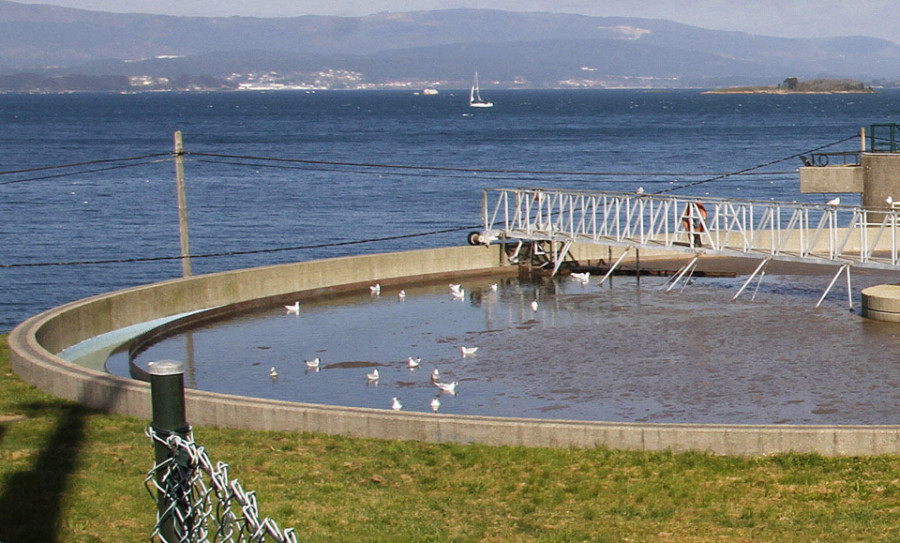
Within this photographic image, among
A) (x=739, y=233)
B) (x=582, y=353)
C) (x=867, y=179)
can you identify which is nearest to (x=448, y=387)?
(x=582, y=353)

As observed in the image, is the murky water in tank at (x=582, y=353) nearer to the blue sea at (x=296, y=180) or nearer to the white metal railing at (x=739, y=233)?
the white metal railing at (x=739, y=233)

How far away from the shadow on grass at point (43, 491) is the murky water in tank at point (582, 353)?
184 inches

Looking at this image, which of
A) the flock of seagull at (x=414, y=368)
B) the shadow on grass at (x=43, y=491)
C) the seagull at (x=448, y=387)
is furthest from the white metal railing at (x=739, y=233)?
the shadow on grass at (x=43, y=491)

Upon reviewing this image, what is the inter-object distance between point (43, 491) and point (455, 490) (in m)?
3.45

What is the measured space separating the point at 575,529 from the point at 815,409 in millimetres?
7142

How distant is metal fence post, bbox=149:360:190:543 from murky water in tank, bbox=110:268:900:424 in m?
10.7

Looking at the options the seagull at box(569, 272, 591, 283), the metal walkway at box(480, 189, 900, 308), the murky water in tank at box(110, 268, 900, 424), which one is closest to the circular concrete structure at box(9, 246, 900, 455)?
the murky water in tank at box(110, 268, 900, 424)

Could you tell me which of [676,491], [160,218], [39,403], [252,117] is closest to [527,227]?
[39,403]

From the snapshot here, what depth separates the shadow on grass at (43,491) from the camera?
930cm

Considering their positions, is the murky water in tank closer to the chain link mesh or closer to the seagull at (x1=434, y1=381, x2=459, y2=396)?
the seagull at (x1=434, y1=381, x2=459, y2=396)

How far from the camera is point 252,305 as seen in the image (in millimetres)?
24094

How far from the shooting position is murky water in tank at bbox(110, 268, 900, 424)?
16.6 meters

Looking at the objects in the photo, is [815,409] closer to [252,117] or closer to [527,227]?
[527,227]

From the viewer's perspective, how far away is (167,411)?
17.2ft
